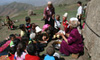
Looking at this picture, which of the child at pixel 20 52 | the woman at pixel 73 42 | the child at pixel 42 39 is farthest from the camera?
the child at pixel 42 39

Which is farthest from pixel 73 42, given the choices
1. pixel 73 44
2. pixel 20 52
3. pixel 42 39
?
pixel 42 39

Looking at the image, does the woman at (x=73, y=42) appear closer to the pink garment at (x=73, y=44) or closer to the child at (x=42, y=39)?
the pink garment at (x=73, y=44)

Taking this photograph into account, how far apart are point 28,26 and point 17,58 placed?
2492mm

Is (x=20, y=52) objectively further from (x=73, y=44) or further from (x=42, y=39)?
(x=42, y=39)

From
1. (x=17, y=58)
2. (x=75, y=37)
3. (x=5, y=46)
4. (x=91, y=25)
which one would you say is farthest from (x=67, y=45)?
(x=5, y=46)

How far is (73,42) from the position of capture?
3719mm

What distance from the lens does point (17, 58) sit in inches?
128

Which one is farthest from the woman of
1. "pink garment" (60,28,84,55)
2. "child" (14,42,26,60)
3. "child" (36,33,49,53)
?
"child" (14,42,26,60)

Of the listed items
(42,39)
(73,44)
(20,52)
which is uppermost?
(20,52)

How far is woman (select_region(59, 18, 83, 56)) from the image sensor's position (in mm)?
3498

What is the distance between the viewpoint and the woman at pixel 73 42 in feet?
11.5

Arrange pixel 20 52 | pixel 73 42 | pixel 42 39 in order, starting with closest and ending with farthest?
1. pixel 20 52
2. pixel 73 42
3. pixel 42 39

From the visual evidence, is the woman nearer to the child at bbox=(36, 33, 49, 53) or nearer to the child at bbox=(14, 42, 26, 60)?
the child at bbox=(36, 33, 49, 53)

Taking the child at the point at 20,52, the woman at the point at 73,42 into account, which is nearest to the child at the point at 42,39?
the woman at the point at 73,42
